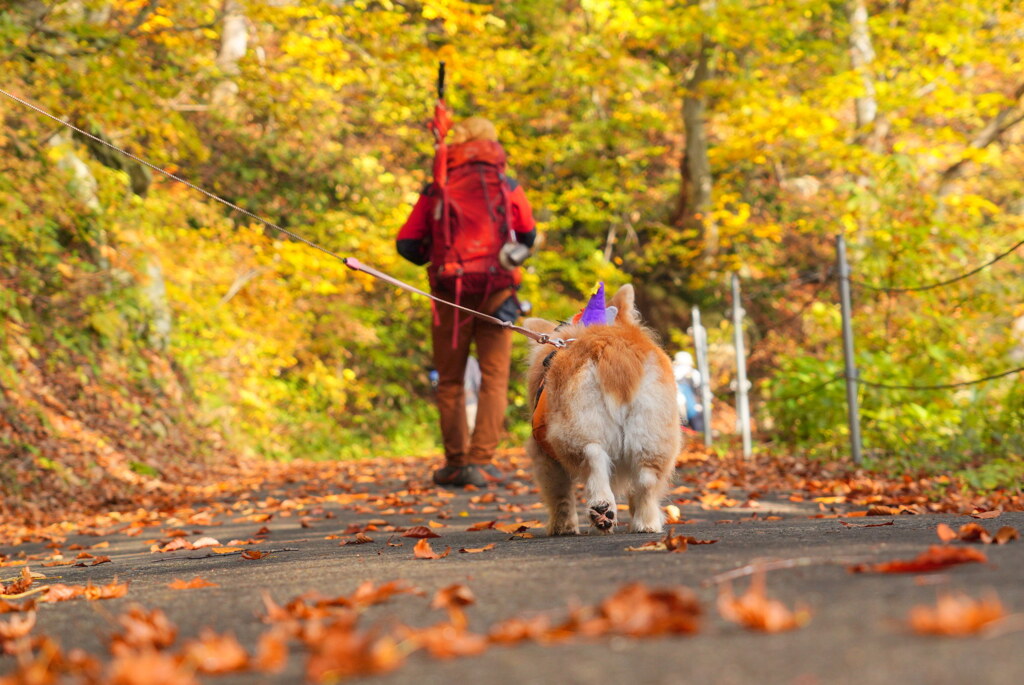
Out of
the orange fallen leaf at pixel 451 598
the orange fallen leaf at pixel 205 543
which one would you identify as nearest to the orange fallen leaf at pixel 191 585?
the orange fallen leaf at pixel 451 598

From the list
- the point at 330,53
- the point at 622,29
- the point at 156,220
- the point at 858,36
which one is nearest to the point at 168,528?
the point at 330,53

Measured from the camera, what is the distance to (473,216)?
23.1ft

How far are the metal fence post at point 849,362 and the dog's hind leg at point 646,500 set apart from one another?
427cm

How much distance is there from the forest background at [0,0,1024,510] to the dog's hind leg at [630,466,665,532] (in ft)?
9.35

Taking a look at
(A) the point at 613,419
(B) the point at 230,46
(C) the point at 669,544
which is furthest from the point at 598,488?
(B) the point at 230,46

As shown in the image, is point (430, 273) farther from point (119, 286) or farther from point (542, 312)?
point (542, 312)

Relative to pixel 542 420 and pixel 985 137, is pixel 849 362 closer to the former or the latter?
pixel 542 420

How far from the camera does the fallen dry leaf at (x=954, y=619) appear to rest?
169 centimetres

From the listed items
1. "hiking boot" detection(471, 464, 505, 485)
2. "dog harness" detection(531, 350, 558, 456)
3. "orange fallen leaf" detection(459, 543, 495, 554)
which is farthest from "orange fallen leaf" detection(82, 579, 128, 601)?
"hiking boot" detection(471, 464, 505, 485)

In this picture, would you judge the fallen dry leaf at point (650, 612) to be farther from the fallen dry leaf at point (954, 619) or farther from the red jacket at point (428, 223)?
the red jacket at point (428, 223)

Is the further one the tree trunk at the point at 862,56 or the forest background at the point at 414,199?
the tree trunk at the point at 862,56

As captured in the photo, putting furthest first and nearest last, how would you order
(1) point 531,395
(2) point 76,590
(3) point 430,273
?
1. (3) point 430,273
2. (1) point 531,395
3. (2) point 76,590

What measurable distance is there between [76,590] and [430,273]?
13.8 ft

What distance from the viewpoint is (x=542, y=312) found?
60.1ft
